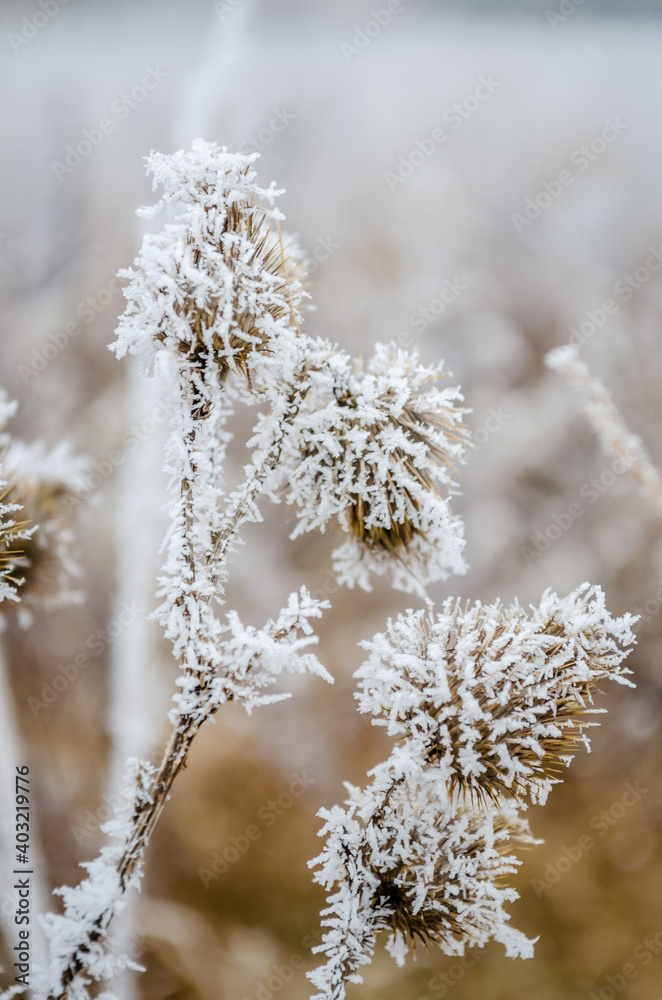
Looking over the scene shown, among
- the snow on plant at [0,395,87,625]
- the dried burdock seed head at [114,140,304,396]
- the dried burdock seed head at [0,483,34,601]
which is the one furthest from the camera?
the snow on plant at [0,395,87,625]

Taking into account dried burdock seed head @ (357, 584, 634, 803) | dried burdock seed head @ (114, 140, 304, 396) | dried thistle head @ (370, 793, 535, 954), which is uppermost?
dried burdock seed head @ (114, 140, 304, 396)

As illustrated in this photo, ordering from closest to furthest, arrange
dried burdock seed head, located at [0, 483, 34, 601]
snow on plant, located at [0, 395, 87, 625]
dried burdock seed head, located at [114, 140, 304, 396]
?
1. dried burdock seed head, located at [114, 140, 304, 396]
2. dried burdock seed head, located at [0, 483, 34, 601]
3. snow on plant, located at [0, 395, 87, 625]

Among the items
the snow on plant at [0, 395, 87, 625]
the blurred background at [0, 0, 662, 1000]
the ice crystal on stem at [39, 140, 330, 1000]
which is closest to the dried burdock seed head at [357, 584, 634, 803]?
→ the ice crystal on stem at [39, 140, 330, 1000]

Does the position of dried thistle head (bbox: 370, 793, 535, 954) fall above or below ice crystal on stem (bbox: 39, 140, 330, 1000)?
below

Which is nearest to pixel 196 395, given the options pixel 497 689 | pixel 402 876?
pixel 497 689

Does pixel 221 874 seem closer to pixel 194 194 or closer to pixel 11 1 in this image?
pixel 194 194

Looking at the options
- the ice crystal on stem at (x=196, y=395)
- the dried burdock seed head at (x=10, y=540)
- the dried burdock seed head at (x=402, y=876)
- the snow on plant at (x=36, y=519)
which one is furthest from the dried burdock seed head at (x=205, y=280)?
the dried burdock seed head at (x=402, y=876)

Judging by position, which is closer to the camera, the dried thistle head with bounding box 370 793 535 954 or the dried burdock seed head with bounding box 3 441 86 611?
the dried thistle head with bounding box 370 793 535 954

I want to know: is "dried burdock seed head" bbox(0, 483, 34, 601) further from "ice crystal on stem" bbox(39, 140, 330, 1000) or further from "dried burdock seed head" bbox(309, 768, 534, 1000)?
"dried burdock seed head" bbox(309, 768, 534, 1000)
